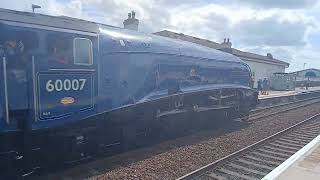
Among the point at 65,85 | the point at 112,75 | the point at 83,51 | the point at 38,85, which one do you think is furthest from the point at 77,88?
the point at 112,75

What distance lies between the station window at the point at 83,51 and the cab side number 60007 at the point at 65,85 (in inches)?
16.5

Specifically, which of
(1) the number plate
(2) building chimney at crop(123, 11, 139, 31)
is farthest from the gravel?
(2) building chimney at crop(123, 11, 139, 31)

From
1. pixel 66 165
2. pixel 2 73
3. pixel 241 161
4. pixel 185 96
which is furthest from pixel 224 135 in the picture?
pixel 2 73

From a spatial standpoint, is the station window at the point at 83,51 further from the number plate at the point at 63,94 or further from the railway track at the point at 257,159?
the railway track at the point at 257,159

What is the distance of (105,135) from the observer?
920cm

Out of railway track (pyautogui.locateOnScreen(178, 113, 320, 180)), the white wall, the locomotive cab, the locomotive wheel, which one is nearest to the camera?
the locomotive cab

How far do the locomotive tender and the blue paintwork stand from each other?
0.02m

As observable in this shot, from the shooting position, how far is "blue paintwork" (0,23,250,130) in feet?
23.2

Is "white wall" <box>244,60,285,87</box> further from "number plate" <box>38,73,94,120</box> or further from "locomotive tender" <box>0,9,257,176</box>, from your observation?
"number plate" <box>38,73,94,120</box>

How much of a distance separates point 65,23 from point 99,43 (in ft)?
3.16

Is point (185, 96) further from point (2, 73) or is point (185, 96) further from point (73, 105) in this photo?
point (2, 73)

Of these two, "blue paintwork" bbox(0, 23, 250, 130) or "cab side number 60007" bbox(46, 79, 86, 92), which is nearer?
"blue paintwork" bbox(0, 23, 250, 130)

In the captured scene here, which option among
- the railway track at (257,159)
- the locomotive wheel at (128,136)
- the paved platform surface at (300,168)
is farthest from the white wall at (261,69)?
the locomotive wheel at (128,136)

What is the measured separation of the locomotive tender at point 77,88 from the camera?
270 inches
